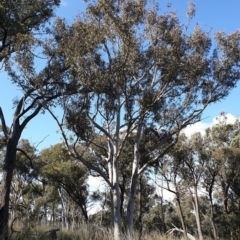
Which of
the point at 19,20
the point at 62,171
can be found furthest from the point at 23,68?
the point at 62,171

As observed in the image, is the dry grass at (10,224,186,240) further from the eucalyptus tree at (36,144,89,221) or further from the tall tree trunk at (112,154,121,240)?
the eucalyptus tree at (36,144,89,221)

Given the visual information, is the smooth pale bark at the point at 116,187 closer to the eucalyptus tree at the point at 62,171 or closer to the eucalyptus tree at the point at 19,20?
the eucalyptus tree at the point at 19,20

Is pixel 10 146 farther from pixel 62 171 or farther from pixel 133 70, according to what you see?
pixel 62 171

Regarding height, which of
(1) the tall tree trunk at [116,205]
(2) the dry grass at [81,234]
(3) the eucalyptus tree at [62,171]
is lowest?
(2) the dry grass at [81,234]

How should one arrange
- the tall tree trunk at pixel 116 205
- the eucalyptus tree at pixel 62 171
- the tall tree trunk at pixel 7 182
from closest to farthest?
the tall tree trunk at pixel 7 182
the tall tree trunk at pixel 116 205
the eucalyptus tree at pixel 62 171

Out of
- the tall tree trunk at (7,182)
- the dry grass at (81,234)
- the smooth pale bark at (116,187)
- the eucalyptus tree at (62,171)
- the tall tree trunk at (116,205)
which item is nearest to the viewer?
the dry grass at (81,234)

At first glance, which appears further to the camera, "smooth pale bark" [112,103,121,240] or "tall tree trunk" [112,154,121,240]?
"smooth pale bark" [112,103,121,240]

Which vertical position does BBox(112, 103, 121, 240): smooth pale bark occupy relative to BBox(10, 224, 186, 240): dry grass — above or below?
above

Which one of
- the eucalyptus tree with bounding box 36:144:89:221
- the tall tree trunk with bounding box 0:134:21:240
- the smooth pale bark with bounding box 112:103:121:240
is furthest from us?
the eucalyptus tree with bounding box 36:144:89:221

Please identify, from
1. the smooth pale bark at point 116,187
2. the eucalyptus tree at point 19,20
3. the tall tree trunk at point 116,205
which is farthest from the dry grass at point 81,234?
the eucalyptus tree at point 19,20


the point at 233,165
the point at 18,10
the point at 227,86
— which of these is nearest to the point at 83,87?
the point at 18,10

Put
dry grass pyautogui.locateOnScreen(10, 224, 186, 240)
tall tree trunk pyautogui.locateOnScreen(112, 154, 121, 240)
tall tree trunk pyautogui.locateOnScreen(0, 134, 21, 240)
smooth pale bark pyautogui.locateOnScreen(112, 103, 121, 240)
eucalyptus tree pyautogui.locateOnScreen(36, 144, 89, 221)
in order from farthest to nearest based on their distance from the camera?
eucalyptus tree pyautogui.locateOnScreen(36, 144, 89, 221)
smooth pale bark pyautogui.locateOnScreen(112, 103, 121, 240)
tall tree trunk pyautogui.locateOnScreen(112, 154, 121, 240)
tall tree trunk pyautogui.locateOnScreen(0, 134, 21, 240)
dry grass pyautogui.locateOnScreen(10, 224, 186, 240)

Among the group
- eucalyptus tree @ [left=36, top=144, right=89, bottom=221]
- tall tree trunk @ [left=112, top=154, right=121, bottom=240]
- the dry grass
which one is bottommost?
the dry grass

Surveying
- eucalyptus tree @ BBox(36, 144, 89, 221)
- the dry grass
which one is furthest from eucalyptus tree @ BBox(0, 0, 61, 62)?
eucalyptus tree @ BBox(36, 144, 89, 221)
